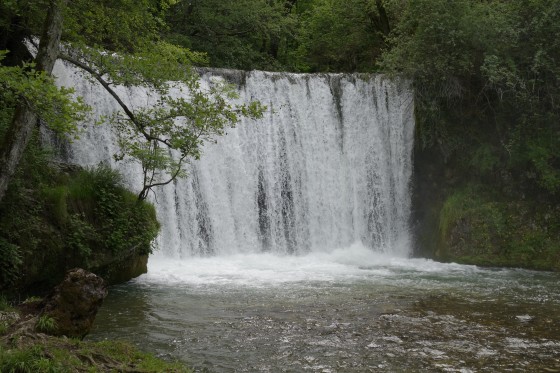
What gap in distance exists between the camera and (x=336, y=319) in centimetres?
920

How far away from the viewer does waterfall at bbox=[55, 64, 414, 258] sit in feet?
55.6

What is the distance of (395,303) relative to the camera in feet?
34.3

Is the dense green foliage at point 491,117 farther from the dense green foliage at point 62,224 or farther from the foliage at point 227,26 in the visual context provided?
the dense green foliage at point 62,224

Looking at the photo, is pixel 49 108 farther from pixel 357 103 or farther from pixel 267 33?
pixel 267 33

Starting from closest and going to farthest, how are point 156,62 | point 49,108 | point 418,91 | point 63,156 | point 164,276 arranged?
point 49,108, point 156,62, point 164,276, point 63,156, point 418,91

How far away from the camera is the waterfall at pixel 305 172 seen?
1694 cm

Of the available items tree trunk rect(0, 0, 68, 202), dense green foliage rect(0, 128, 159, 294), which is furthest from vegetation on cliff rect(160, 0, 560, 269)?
tree trunk rect(0, 0, 68, 202)

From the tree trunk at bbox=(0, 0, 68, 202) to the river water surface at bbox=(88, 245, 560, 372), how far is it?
2623 millimetres

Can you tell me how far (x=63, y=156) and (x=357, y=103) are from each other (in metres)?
9.75

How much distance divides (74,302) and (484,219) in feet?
43.8

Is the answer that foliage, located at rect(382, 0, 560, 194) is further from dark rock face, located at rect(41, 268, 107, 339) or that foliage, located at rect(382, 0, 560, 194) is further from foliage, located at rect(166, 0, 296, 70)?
dark rock face, located at rect(41, 268, 107, 339)

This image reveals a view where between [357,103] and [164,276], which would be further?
[357,103]

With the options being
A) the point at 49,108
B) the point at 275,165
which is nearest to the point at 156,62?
the point at 49,108

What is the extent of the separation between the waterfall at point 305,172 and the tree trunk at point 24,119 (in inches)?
287
